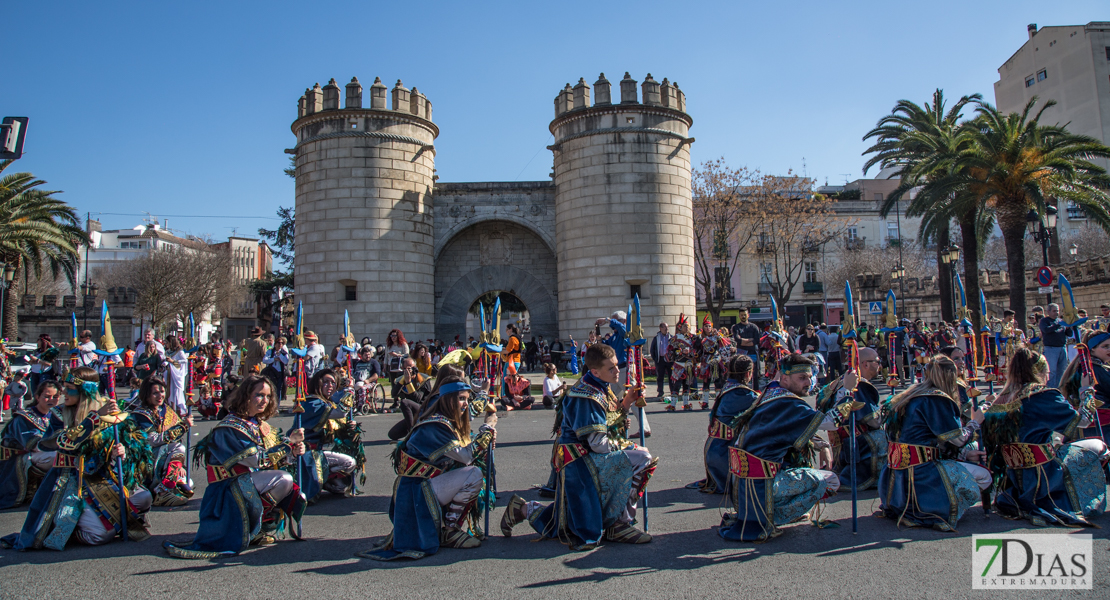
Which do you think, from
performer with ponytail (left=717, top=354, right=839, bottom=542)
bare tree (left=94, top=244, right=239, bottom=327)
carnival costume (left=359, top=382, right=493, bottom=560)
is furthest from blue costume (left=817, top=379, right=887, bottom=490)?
bare tree (left=94, top=244, right=239, bottom=327)

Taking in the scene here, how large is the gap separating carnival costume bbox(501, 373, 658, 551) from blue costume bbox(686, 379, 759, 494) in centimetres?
136

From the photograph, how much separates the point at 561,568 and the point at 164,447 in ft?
15.4

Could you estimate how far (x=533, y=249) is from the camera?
23781 mm

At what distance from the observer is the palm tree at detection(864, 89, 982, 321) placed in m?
20.4

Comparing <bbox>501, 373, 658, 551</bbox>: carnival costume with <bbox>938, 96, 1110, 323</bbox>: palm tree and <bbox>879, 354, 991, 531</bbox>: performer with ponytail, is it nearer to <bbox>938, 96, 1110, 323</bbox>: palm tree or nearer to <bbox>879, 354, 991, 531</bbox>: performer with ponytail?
<bbox>879, 354, 991, 531</bbox>: performer with ponytail

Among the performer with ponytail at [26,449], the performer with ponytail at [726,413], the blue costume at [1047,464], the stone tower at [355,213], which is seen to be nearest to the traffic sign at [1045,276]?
the blue costume at [1047,464]

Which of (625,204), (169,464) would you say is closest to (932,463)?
(169,464)

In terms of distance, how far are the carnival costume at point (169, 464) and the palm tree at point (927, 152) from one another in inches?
810

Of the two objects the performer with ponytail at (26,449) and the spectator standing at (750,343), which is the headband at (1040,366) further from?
the performer with ponytail at (26,449)

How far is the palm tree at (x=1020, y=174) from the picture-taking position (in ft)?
62.5

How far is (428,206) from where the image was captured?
21969 mm

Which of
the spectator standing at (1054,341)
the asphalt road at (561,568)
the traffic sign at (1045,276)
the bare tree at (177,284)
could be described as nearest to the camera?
the asphalt road at (561,568)

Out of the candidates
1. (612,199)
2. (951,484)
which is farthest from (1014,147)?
(951,484)

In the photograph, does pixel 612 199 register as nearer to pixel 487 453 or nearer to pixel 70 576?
pixel 487 453
